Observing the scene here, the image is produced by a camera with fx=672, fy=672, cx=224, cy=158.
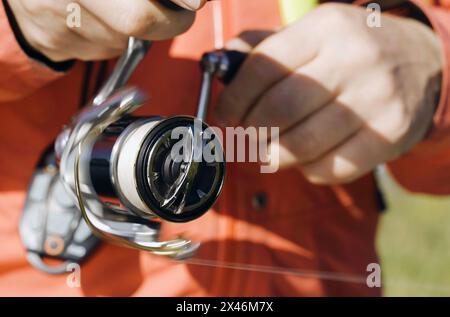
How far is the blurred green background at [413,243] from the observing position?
1.54m

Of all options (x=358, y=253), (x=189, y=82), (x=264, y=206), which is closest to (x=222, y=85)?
(x=189, y=82)

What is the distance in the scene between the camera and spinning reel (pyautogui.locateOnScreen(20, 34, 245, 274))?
0.41 m

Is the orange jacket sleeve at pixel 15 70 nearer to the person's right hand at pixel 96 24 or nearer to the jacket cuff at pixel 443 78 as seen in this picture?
the person's right hand at pixel 96 24

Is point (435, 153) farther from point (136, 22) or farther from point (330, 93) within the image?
point (136, 22)

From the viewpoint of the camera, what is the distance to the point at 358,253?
735 millimetres

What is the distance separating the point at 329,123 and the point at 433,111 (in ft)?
0.51

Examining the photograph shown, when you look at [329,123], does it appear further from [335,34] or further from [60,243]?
[60,243]

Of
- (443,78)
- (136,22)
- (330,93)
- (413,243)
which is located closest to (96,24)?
(136,22)

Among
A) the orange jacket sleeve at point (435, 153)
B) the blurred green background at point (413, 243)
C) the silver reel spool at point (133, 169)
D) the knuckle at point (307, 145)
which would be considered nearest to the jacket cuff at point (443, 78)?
the orange jacket sleeve at point (435, 153)

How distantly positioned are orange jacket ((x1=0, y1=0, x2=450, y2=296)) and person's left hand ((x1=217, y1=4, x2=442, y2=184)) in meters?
0.06

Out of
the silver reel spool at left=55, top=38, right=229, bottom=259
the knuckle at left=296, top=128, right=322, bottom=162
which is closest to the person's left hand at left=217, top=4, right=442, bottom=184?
the knuckle at left=296, top=128, right=322, bottom=162

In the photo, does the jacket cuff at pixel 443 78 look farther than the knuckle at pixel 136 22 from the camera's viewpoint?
Yes

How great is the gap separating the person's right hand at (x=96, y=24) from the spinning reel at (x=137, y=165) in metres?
0.03

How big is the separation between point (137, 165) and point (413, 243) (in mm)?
1411
